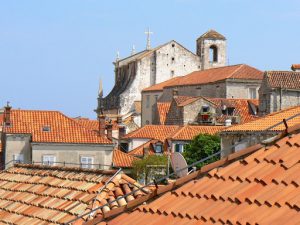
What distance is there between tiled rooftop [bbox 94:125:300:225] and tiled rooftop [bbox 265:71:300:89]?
61.6 meters

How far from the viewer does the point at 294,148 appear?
753cm

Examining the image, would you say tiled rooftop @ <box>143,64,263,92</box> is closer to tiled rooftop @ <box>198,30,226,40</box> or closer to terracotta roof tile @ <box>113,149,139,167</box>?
tiled rooftop @ <box>198,30,226,40</box>

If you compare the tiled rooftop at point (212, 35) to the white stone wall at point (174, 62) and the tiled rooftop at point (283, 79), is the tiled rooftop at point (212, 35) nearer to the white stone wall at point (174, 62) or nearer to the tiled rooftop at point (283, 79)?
the white stone wall at point (174, 62)

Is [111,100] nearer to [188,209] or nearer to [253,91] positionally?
[253,91]

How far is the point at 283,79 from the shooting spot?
69.5 meters

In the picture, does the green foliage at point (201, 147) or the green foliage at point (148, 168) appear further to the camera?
the green foliage at point (201, 147)

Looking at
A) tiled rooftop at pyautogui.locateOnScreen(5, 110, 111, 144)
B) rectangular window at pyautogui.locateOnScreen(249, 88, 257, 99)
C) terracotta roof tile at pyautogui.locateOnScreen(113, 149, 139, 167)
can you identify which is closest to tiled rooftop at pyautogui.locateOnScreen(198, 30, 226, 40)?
rectangular window at pyautogui.locateOnScreen(249, 88, 257, 99)

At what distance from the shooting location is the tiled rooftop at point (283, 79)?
69125 millimetres

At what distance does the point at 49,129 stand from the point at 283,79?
66.2 ft

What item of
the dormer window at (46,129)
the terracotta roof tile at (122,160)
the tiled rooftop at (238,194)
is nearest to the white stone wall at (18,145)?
the dormer window at (46,129)

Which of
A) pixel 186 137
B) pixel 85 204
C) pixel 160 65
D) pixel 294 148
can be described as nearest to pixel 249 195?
pixel 294 148

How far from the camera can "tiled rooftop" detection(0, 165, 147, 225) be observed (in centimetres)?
1155

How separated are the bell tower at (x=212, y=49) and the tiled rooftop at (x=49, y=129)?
57840 mm

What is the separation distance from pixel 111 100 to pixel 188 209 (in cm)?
11287
